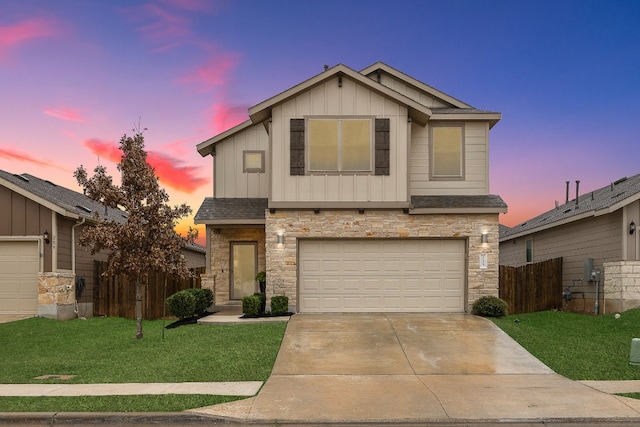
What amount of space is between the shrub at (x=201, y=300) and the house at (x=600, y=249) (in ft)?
41.8

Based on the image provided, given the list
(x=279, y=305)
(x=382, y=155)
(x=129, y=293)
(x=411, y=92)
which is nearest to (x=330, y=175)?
(x=382, y=155)

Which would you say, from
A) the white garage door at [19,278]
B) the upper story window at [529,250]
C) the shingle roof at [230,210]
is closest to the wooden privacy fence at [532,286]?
the upper story window at [529,250]

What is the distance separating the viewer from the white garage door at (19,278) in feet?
59.9

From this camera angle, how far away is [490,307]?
55.0 ft

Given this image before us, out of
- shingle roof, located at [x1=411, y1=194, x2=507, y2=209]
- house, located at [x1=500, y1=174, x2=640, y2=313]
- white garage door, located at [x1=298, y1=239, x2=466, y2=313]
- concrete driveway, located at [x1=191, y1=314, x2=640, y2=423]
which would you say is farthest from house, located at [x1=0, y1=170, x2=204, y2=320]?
house, located at [x1=500, y1=174, x2=640, y2=313]

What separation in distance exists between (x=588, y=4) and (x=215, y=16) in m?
12.7

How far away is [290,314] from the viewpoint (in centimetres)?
1702

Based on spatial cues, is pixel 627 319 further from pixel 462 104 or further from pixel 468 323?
pixel 462 104

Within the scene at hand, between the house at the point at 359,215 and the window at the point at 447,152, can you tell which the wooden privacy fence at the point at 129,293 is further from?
the window at the point at 447,152

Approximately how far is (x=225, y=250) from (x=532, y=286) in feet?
37.0

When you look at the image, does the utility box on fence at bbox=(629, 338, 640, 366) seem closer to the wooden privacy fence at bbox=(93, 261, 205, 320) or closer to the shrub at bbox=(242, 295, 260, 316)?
the shrub at bbox=(242, 295, 260, 316)

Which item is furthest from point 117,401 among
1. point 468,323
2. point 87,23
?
point 87,23

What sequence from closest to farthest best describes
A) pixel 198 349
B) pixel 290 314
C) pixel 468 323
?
pixel 198 349 → pixel 468 323 → pixel 290 314

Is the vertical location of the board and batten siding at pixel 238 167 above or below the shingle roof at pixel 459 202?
above
